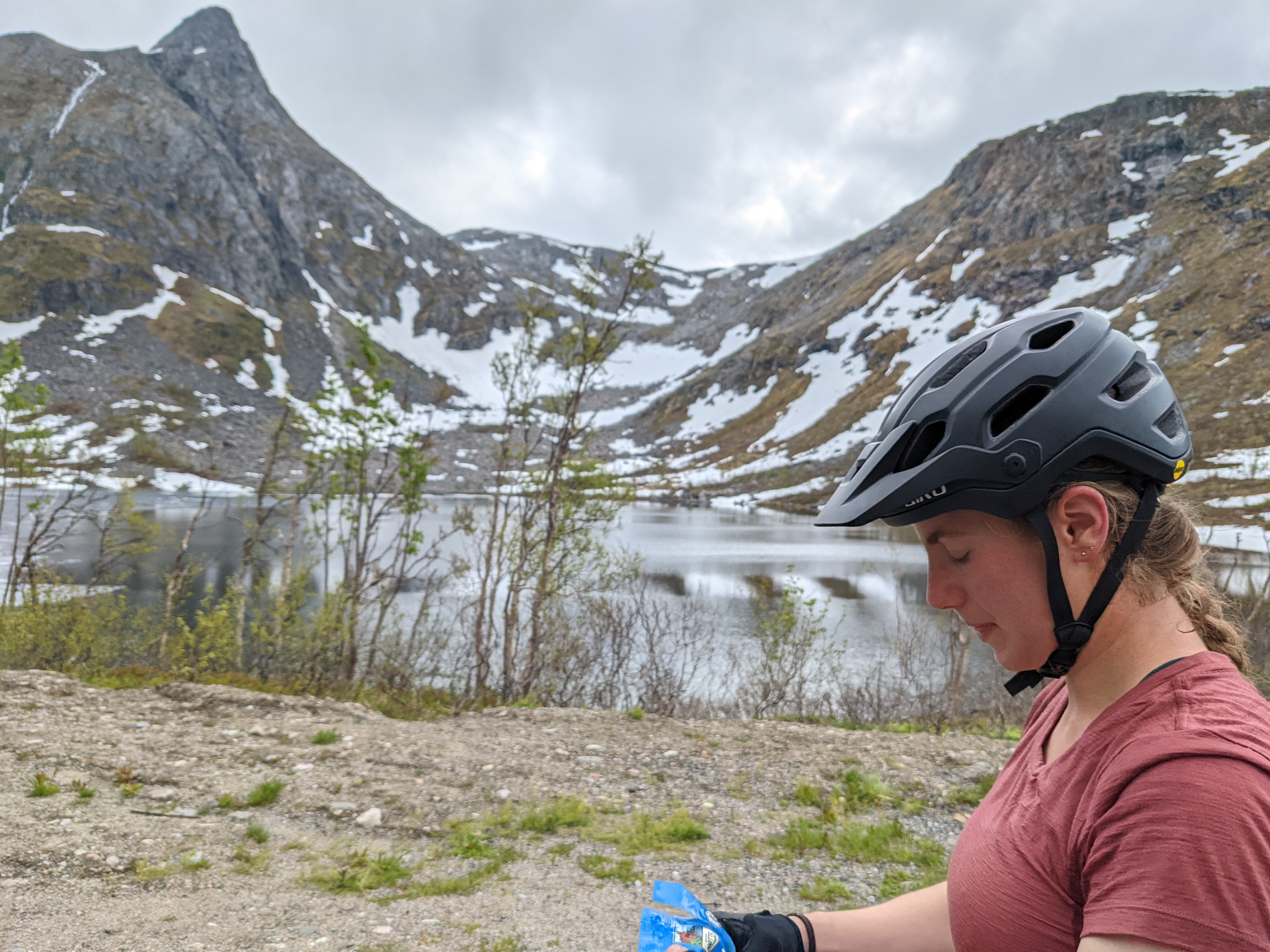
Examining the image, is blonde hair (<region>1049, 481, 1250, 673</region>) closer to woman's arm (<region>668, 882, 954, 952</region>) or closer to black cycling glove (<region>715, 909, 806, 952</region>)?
woman's arm (<region>668, 882, 954, 952</region>)

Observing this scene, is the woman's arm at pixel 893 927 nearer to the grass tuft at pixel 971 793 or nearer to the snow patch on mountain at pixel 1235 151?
the grass tuft at pixel 971 793

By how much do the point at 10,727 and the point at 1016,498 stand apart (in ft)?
30.9

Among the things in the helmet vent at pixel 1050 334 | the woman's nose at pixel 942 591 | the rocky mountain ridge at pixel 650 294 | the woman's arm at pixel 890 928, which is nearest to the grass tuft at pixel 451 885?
the woman's arm at pixel 890 928

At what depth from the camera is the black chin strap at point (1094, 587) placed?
1435 millimetres

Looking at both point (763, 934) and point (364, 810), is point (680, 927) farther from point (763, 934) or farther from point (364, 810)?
point (364, 810)

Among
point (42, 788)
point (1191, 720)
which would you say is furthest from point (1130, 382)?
point (42, 788)

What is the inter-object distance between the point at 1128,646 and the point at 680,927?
133 centimetres

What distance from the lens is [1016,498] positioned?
152 centimetres

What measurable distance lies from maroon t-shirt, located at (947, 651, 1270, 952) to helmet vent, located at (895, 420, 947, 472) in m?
0.74

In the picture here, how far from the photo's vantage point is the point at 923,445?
6.10ft

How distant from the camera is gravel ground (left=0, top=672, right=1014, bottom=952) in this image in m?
4.20

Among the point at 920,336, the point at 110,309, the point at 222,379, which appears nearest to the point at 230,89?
the point at 110,309

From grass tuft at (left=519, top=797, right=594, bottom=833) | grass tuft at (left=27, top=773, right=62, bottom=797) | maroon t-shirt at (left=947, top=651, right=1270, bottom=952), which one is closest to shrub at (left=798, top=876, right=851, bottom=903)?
grass tuft at (left=519, top=797, right=594, bottom=833)

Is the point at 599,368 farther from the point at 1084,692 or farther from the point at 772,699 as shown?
the point at 1084,692
